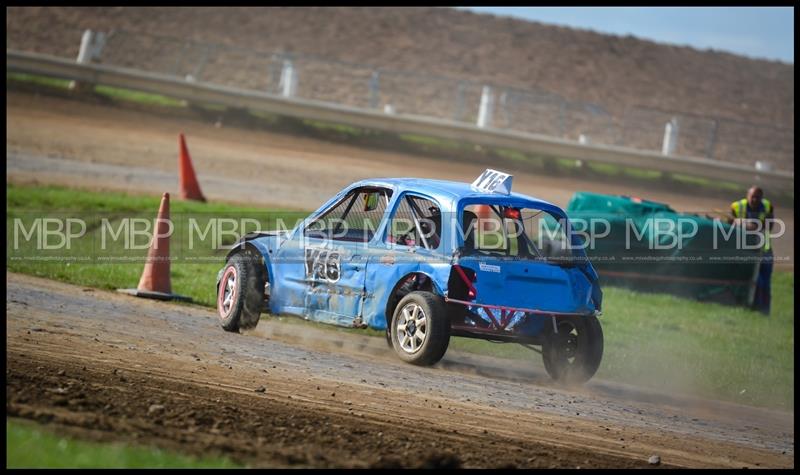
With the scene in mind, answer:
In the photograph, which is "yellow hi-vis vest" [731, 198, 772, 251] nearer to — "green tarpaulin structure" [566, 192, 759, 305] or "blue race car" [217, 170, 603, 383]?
"green tarpaulin structure" [566, 192, 759, 305]

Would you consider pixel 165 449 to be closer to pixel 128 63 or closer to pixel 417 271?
pixel 417 271

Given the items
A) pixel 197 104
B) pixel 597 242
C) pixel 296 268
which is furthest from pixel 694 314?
pixel 197 104

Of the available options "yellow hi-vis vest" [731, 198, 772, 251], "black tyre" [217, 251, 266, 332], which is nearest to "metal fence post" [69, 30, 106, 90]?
"yellow hi-vis vest" [731, 198, 772, 251]

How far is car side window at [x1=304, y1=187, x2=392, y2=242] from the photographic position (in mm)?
11242

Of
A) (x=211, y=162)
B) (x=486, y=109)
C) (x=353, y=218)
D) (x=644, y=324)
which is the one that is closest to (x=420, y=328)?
(x=353, y=218)

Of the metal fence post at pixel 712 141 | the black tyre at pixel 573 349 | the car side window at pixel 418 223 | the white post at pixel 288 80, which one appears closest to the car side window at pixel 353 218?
the car side window at pixel 418 223

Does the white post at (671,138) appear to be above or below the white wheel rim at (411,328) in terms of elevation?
above

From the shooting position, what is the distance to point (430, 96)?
32250 millimetres

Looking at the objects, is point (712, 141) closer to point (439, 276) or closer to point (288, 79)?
point (288, 79)

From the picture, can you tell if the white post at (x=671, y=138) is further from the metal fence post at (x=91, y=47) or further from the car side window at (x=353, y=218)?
the car side window at (x=353, y=218)

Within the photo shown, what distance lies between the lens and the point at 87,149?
2423cm

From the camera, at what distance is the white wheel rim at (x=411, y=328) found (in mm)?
10094

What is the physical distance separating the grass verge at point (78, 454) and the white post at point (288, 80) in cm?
2390

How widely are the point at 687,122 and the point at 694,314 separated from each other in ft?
54.0
